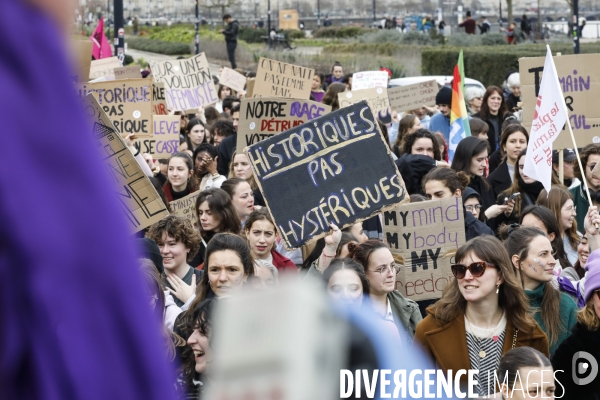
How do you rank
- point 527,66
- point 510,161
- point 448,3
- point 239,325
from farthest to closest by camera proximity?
point 448,3 < point 527,66 < point 510,161 < point 239,325

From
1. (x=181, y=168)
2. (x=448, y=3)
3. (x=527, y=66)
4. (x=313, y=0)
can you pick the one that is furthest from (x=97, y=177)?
(x=313, y=0)

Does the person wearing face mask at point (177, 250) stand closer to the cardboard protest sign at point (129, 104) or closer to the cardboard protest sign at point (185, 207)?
the cardboard protest sign at point (185, 207)

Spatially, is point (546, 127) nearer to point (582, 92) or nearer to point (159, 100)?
point (582, 92)

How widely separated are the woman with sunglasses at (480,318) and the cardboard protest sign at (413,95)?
8514mm

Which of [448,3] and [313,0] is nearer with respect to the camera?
[448,3]

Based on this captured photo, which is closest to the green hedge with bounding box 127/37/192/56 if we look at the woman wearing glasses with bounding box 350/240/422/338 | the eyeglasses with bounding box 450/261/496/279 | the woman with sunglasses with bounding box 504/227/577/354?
the woman wearing glasses with bounding box 350/240/422/338

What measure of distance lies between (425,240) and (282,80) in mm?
6159

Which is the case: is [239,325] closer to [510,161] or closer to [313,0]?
[510,161]

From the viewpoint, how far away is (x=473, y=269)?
179 inches

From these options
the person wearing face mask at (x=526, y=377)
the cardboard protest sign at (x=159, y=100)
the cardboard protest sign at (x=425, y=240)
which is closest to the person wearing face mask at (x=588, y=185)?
the cardboard protest sign at (x=425, y=240)

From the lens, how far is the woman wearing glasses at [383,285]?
5145 millimetres

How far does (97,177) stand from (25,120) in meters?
0.06

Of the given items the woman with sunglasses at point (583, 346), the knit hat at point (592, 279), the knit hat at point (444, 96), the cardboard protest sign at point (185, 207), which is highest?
the knit hat at point (444, 96)

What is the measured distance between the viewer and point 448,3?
66625mm
